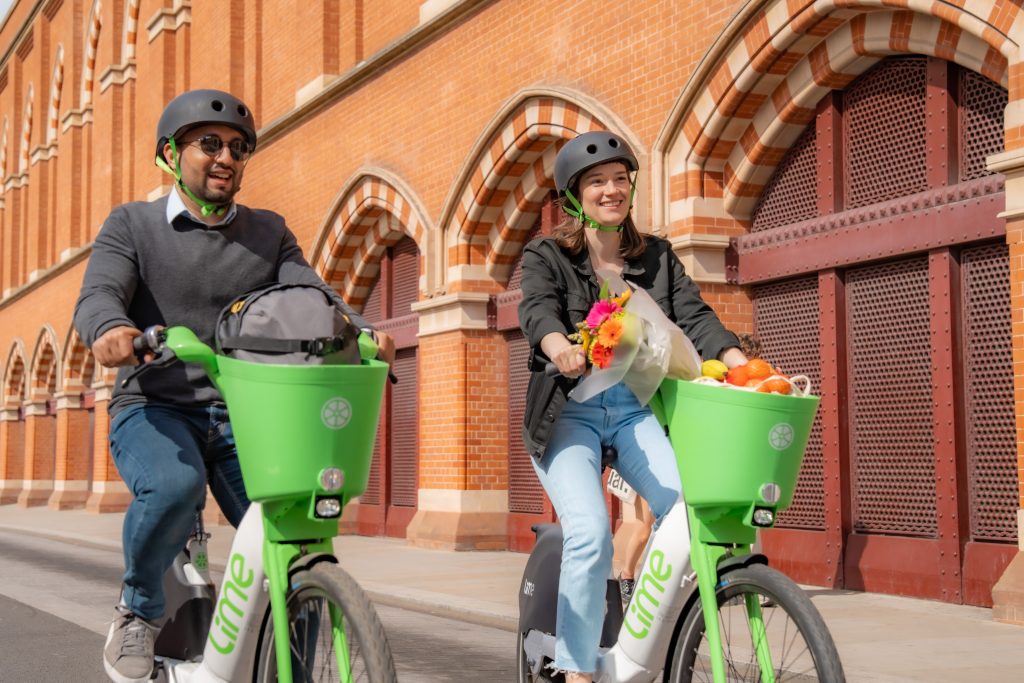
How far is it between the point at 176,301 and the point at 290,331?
0.89 metres

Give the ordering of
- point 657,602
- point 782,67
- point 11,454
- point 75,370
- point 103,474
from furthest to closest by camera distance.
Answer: point 11,454
point 75,370
point 103,474
point 782,67
point 657,602

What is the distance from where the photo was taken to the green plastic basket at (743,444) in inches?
132

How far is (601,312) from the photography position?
3.64m

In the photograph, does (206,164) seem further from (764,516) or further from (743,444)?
(764,516)

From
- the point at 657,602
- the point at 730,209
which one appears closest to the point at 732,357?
the point at 657,602

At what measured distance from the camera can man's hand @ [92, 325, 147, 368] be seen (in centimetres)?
353

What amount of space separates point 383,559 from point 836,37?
6811mm

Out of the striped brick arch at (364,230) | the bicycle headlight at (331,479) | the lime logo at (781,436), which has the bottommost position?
the bicycle headlight at (331,479)

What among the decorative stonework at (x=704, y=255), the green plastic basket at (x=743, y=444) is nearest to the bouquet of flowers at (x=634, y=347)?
the green plastic basket at (x=743, y=444)

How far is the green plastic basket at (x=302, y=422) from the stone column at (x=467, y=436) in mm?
11549

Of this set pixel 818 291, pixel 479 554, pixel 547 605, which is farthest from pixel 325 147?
pixel 547 605

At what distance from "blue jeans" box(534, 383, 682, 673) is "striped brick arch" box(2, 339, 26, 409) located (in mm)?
36076

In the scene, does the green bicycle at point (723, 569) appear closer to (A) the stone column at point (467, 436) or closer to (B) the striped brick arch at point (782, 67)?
(B) the striped brick arch at point (782, 67)

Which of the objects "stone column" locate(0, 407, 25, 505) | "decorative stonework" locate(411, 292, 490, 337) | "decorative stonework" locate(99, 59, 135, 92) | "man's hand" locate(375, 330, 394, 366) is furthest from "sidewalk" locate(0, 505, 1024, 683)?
"stone column" locate(0, 407, 25, 505)
